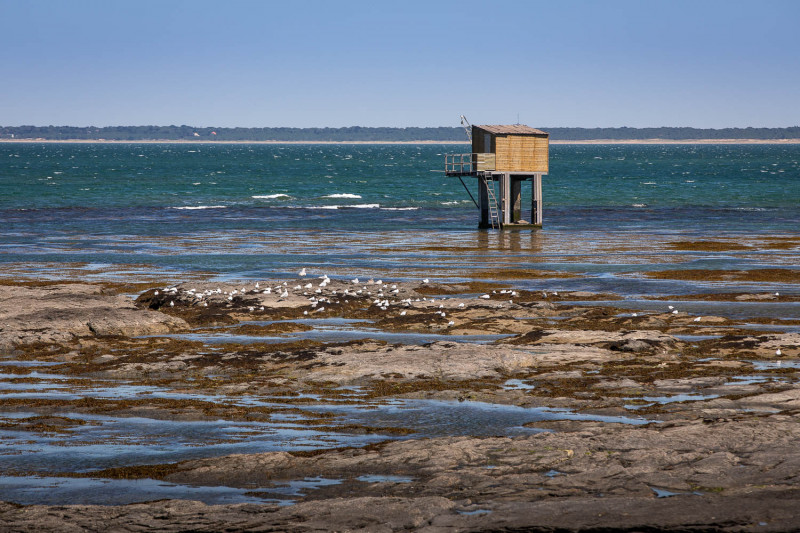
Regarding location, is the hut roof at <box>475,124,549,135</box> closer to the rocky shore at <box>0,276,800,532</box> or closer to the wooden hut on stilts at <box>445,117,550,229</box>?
the wooden hut on stilts at <box>445,117,550,229</box>

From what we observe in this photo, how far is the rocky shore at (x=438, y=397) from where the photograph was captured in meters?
10.0

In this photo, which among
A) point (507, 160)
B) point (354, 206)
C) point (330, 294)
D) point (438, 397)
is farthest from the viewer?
point (354, 206)

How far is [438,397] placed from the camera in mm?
15617

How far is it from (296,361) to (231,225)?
3839 centimetres

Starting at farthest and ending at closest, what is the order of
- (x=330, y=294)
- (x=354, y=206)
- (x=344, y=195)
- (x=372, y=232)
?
(x=344, y=195) → (x=354, y=206) → (x=372, y=232) → (x=330, y=294)

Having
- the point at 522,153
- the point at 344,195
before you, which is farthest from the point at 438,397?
the point at 344,195

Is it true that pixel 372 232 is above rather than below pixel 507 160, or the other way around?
below

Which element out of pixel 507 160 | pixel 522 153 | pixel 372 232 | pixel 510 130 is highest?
pixel 510 130

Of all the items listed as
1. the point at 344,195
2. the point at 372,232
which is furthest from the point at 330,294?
the point at 344,195

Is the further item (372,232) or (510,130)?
(372,232)

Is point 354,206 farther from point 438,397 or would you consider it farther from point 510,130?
point 438,397

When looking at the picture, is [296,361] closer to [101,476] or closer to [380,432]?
[380,432]

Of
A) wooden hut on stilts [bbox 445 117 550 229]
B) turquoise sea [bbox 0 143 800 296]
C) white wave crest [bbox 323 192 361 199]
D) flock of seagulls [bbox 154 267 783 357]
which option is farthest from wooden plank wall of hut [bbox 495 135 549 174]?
white wave crest [bbox 323 192 361 199]

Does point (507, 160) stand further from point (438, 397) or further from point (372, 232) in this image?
point (438, 397)
